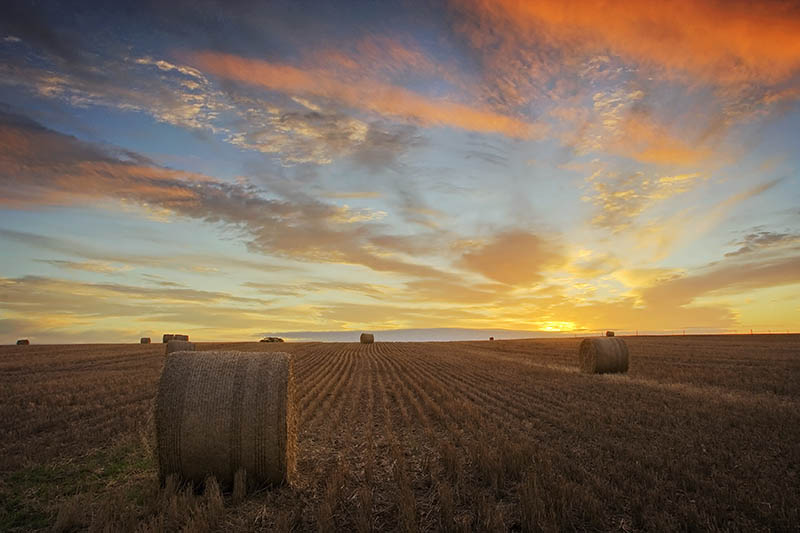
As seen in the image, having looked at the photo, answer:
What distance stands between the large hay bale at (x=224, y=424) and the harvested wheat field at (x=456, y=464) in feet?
1.07

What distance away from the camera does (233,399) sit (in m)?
7.38

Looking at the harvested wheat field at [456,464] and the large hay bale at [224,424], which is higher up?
the large hay bale at [224,424]

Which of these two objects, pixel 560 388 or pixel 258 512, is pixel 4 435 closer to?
pixel 258 512

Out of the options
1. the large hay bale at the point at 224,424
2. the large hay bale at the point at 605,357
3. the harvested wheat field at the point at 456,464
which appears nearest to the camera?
the harvested wheat field at the point at 456,464

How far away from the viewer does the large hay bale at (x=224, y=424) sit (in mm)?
7086

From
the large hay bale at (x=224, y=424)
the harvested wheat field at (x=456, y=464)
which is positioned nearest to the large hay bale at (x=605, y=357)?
the harvested wheat field at (x=456, y=464)

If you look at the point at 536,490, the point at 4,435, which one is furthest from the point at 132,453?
the point at 536,490

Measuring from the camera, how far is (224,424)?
284 inches

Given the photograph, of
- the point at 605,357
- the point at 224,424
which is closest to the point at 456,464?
the point at 224,424

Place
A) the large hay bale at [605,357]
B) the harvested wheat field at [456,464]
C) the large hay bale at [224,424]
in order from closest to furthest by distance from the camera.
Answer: the harvested wheat field at [456,464]
the large hay bale at [224,424]
the large hay bale at [605,357]

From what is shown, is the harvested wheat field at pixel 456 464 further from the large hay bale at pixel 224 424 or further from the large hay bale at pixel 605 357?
the large hay bale at pixel 605 357

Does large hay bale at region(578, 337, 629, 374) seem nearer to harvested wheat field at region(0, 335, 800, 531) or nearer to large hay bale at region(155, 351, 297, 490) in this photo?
harvested wheat field at region(0, 335, 800, 531)

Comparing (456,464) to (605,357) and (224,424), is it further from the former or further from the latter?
(605,357)

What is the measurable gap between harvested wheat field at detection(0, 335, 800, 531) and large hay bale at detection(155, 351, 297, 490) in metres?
0.33
